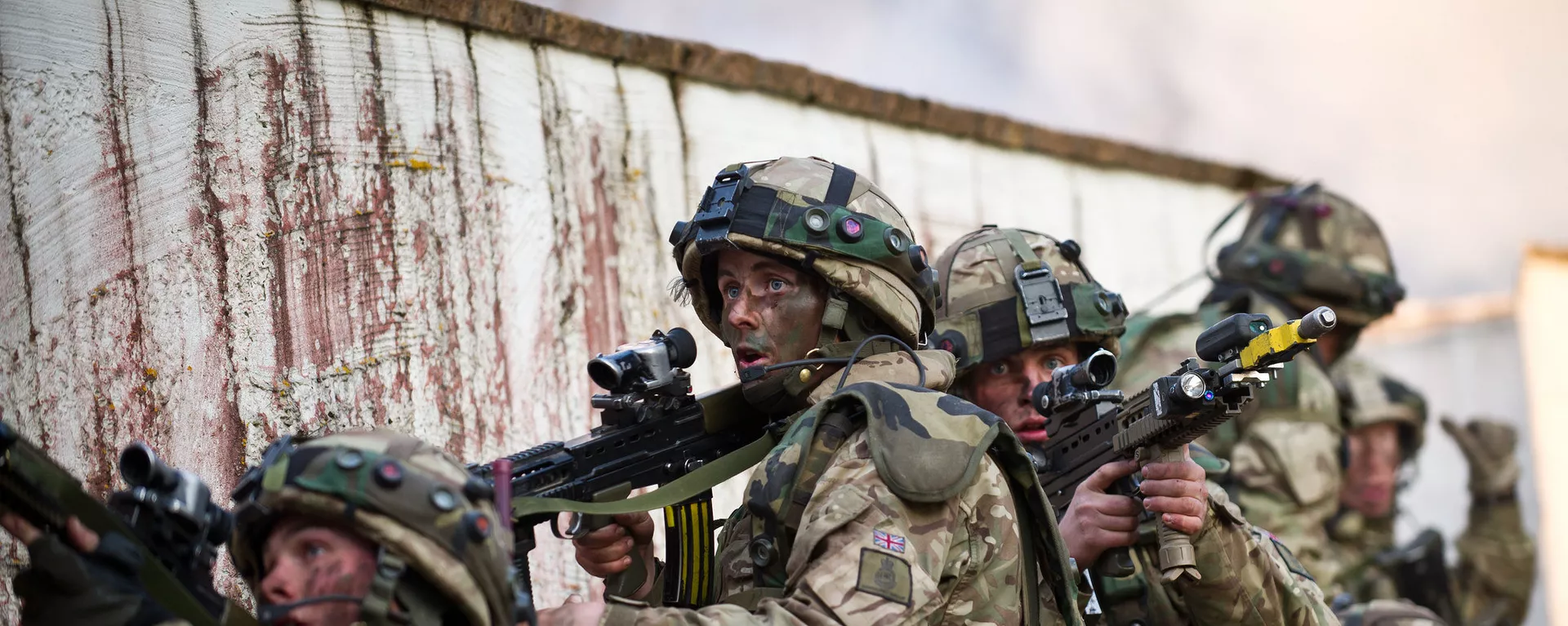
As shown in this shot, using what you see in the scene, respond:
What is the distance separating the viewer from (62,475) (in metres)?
3.02

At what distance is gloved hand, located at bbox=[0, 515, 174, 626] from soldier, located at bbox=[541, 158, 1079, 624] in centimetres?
86

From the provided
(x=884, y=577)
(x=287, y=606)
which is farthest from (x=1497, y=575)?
(x=287, y=606)

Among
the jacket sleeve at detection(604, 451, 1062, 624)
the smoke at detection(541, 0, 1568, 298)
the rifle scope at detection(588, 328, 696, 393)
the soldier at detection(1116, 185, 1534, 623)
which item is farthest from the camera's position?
the smoke at detection(541, 0, 1568, 298)

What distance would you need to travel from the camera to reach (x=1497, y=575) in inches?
394

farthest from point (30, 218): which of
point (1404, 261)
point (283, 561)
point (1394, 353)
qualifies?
point (1404, 261)

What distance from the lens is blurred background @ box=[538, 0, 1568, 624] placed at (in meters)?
13.7

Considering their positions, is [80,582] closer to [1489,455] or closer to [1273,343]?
[1273,343]

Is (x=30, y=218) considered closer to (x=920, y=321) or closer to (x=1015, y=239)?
(x=920, y=321)

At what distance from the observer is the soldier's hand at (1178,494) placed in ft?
14.9

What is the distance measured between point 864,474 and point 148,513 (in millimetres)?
1596

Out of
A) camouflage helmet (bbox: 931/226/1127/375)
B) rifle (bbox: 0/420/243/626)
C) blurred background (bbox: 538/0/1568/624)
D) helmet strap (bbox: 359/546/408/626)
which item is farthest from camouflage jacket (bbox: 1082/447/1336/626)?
blurred background (bbox: 538/0/1568/624)

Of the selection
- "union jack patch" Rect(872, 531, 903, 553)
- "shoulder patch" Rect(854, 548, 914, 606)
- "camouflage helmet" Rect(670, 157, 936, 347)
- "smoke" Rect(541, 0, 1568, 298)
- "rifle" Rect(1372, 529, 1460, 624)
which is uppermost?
"smoke" Rect(541, 0, 1568, 298)

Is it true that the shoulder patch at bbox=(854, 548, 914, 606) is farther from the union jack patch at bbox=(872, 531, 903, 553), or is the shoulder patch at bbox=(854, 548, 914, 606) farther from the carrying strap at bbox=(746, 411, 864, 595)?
the carrying strap at bbox=(746, 411, 864, 595)

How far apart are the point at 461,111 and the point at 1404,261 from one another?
37.6 feet
